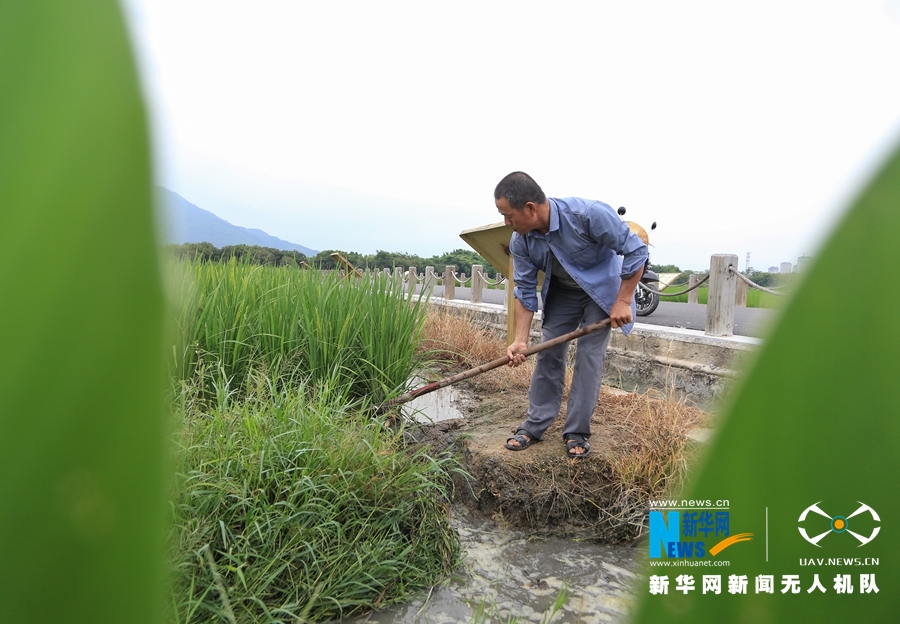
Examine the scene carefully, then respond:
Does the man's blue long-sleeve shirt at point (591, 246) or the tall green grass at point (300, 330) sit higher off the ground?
the man's blue long-sleeve shirt at point (591, 246)

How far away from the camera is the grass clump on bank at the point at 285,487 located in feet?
4.53

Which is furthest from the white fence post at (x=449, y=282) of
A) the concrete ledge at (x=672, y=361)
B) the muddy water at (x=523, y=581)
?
the muddy water at (x=523, y=581)

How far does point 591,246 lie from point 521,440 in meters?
1.00

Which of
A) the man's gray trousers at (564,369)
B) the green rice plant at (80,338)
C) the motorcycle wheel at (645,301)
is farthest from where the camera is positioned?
the motorcycle wheel at (645,301)

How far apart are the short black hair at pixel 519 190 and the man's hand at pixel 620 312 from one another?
60cm

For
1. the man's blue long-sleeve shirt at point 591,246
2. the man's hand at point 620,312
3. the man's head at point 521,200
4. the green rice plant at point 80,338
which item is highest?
the man's head at point 521,200

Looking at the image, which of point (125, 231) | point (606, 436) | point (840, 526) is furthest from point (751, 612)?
point (606, 436)

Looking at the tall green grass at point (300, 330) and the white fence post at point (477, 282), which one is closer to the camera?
the tall green grass at point (300, 330)

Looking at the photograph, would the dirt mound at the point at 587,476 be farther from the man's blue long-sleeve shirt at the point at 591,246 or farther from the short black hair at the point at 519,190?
the short black hair at the point at 519,190

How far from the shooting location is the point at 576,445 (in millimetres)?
2461

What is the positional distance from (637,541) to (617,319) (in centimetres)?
94

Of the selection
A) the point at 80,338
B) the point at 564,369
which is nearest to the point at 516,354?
the point at 564,369

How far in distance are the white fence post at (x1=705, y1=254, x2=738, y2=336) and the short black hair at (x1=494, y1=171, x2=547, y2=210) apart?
6.10 feet

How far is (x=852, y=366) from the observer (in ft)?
0.27
